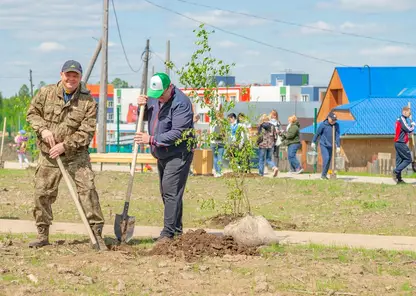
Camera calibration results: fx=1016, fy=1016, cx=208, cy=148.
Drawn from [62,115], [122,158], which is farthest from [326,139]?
[62,115]

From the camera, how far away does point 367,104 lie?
42.3 metres

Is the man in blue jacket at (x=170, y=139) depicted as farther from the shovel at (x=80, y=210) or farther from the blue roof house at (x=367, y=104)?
the blue roof house at (x=367, y=104)

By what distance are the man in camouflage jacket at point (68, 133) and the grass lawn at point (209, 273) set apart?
538mm

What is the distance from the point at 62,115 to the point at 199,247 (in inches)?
77.3

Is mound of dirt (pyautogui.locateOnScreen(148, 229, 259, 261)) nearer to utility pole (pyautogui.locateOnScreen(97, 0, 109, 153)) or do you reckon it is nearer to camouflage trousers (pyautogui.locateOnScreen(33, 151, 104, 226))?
camouflage trousers (pyautogui.locateOnScreen(33, 151, 104, 226))

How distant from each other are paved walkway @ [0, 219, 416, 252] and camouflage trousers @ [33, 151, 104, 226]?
1.59 m

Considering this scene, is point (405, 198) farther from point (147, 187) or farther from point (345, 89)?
point (345, 89)

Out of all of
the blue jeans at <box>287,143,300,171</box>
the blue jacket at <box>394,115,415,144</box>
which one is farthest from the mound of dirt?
the blue jeans at <box>287,143,300,171</box>

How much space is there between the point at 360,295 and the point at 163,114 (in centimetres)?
342

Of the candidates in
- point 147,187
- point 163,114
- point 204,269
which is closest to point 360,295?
point 204,269

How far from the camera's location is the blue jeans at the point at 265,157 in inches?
941

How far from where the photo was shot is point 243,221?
10695 millimetres

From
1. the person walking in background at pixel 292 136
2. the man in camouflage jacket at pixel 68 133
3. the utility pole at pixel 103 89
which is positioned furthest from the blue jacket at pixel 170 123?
the utility pole at pixel 103 89

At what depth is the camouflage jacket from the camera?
10297mm
